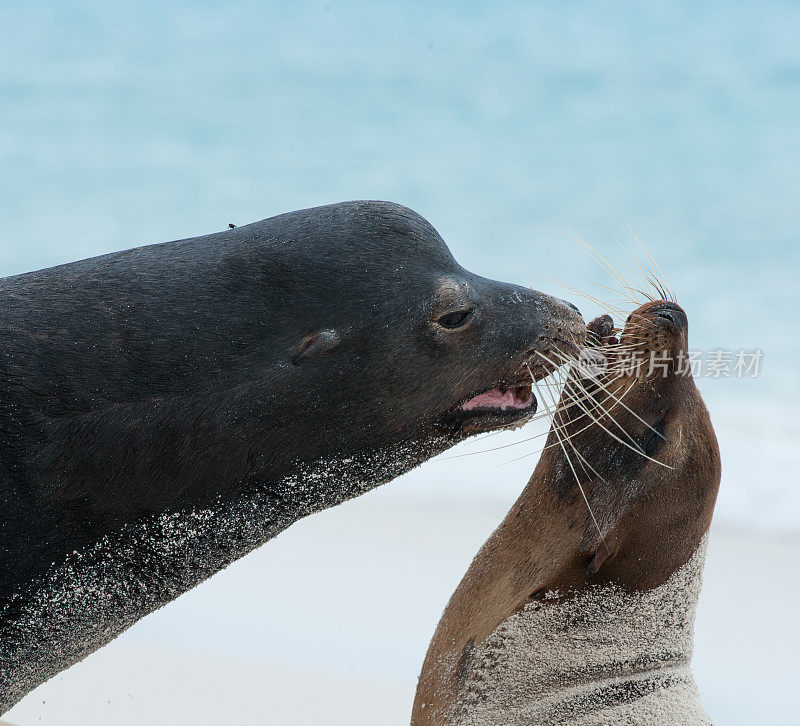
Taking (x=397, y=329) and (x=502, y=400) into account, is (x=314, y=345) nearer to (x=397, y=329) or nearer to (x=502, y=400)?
(x=397, y=329)

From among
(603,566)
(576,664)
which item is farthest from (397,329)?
(576,664)

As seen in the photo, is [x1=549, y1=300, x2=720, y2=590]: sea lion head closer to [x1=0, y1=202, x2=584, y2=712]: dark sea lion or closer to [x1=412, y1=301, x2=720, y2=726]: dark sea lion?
[x1=412, y1=301, x2=720, y2=726]: dark sea lion

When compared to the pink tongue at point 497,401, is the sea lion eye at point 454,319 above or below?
above

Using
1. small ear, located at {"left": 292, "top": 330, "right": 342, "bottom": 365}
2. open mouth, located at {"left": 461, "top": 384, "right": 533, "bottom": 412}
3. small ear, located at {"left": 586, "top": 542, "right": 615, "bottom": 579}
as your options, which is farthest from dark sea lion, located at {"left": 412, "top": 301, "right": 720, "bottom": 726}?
small ear, located at {"left": 292, "top": 330, "right": 342, "bottom": 365}

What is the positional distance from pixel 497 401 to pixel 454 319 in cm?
29

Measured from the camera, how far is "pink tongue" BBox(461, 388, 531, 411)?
274 cm

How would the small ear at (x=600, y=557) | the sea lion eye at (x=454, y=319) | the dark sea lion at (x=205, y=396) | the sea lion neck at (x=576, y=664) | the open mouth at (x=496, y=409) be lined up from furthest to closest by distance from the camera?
the sea lion neck at (x=576, y=664) < the small ear at (x=600, y=557) < the open mouth at (x=496, y=409) < the sea lion eye at (x=454, y=319) < the dark sea lion at (x=205, y=396)

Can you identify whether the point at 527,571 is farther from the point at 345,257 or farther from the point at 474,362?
the point at 345,257

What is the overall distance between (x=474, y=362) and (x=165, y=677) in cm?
444

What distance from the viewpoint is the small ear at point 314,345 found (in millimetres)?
2475

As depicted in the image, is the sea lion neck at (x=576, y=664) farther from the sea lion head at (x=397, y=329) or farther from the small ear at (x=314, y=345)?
the small ear at (x=314, y=345)

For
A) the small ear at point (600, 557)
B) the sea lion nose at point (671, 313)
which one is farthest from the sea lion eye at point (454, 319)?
the small ear at point (600, 557)

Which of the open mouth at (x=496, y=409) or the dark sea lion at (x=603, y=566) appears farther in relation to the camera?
the dark sea lion at (x=603, y=566)

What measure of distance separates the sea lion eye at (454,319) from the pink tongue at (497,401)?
0.22m
